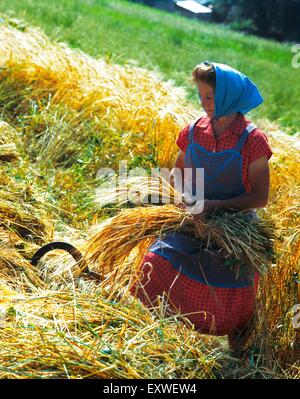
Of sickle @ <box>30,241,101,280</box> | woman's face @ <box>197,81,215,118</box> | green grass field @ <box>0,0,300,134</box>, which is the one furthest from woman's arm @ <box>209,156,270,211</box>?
green grass field @ <box>0,0,300,134</box>

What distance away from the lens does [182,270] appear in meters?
3.22

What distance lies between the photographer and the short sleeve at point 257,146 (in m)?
3.29

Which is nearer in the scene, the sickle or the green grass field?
the sickle

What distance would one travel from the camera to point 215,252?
10.6 feet

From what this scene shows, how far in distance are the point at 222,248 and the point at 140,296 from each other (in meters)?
0.37

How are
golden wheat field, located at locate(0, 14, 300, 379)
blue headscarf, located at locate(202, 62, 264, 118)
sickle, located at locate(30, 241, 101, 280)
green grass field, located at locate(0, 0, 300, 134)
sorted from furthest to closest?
green grass field, located at locate(0, 0, 300, 134) < sickle, located at locate(30, 241, 101, 280) < blue headscarf, located at locate(202, 62, 264, 118) < golden wheat field, located at locate(0, 14, 300, 379)

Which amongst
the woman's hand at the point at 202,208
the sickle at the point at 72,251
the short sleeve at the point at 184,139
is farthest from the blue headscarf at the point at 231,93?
the sickle at the point at 72,251

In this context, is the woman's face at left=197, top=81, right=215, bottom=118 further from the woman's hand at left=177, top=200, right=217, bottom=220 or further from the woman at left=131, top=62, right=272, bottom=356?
the woman's hand at left=177, top=200, right=217, bottom=220

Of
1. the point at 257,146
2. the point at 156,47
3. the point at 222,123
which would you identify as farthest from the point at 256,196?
the point at 156,47

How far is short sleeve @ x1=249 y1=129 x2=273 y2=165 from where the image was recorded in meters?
3.29

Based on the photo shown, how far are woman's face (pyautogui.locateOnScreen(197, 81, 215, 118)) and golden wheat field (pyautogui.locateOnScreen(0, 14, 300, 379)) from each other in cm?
43

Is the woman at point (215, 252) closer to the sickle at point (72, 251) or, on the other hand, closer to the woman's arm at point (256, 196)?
the woman's arm at point (256, 196)

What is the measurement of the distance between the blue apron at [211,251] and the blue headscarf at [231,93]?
4.2 inches

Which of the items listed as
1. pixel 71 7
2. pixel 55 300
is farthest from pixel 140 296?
pixel 71 7
